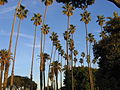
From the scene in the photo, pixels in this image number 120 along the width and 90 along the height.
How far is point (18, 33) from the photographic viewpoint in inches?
2267

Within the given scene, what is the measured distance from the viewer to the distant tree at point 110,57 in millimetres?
26766

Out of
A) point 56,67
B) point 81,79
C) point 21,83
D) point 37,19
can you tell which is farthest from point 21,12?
point 21,83

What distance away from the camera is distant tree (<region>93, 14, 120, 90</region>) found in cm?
2677

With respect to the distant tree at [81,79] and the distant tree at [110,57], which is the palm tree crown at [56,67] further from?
the distant tree at [110,57]

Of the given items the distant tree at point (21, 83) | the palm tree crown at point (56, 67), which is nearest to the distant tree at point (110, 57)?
the palm tree crown at point (56, 67)

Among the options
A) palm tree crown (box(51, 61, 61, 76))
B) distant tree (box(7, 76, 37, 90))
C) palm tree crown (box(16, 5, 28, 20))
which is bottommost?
distant tree (box(7, 76, 37, 90))

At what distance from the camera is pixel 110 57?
2752 cm

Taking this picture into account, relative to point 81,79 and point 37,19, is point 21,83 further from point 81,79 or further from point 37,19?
point 37,19

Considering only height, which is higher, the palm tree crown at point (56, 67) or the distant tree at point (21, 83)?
the palm tree crown at point (56, 67)

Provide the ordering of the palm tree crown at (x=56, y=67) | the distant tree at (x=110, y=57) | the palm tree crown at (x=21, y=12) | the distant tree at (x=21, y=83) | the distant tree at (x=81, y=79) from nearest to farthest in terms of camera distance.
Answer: the distant tree at (x=110, y=57) < the palm tree crown at (x=21, y=12) < the distant tree at (x=81, y=79) < the palm tree crown at (x=56, y=67) < the distant tree at (x=21, y=83)

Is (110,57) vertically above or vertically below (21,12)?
below

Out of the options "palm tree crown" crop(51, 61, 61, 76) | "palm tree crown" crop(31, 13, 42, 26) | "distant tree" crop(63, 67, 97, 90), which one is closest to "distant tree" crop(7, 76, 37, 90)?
"palm tree crown" crop(51, 61, 61, 76)

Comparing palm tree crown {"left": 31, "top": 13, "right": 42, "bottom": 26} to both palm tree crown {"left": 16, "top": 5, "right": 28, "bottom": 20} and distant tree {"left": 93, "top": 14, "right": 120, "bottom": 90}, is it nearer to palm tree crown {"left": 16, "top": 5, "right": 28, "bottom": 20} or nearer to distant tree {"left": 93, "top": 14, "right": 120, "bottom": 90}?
palm tree crown {"left": 16, "top": 5, "right": 28, "bottom": 20}

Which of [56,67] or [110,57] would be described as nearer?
[110,57]
